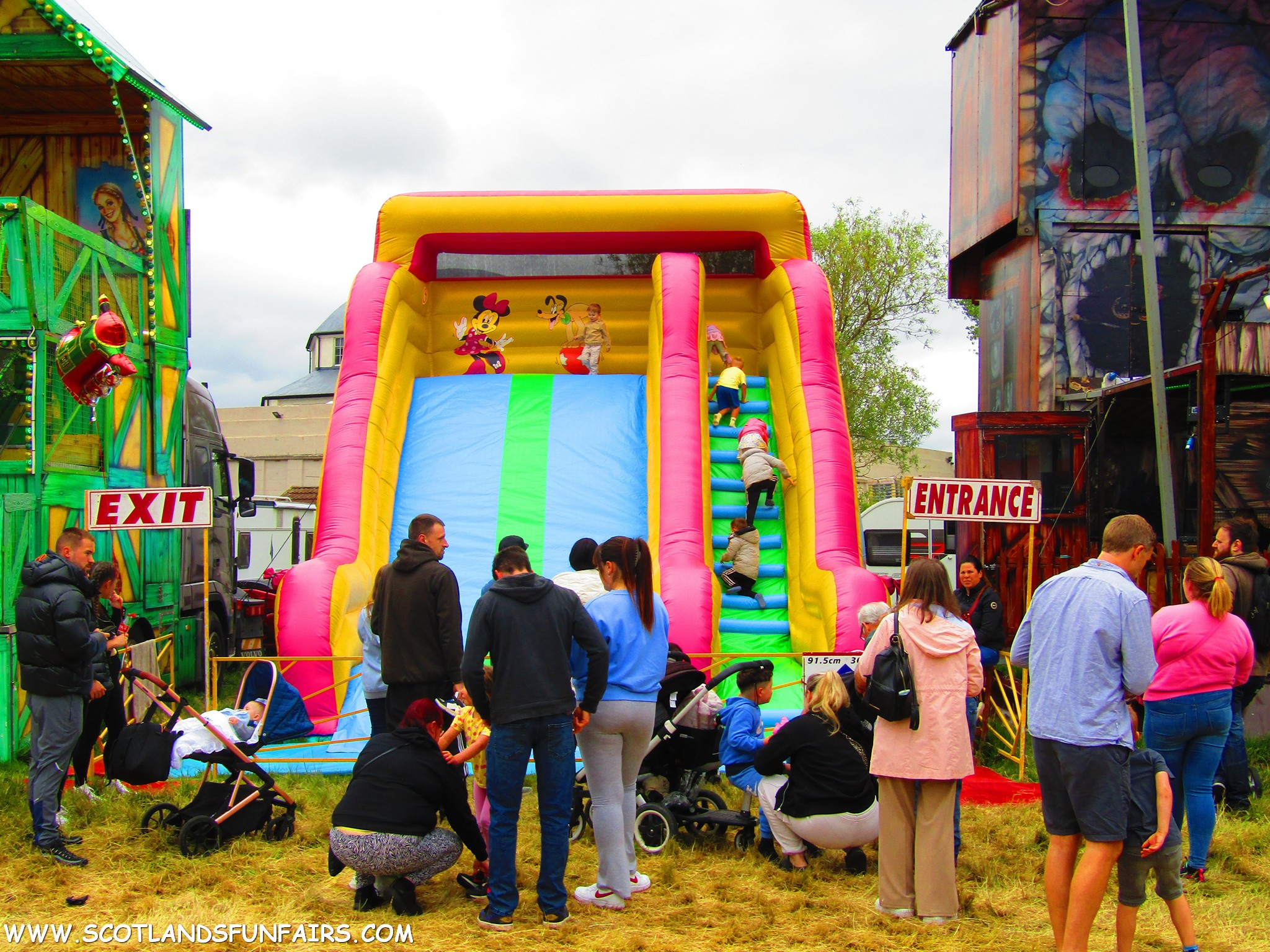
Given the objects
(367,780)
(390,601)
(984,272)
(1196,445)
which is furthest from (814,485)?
(984,272)

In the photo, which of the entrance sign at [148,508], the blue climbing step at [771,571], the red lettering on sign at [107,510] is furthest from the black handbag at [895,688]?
the red lettering on sign at [107,510]

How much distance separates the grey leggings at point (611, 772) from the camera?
486cm

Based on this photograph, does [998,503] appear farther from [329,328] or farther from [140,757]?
[329,328]

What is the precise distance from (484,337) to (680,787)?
756 cm

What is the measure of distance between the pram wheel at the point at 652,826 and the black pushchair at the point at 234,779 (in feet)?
5.94

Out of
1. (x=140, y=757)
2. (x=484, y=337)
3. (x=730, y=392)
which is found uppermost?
(x=484, y=337)

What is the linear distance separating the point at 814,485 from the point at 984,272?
8125 millimetres

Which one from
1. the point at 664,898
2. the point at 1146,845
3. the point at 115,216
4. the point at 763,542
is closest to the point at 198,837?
the point at 664,898

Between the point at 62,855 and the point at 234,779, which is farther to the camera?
the point at 234,779

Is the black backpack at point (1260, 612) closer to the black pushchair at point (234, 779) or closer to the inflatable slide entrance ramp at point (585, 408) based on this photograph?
the inflatable slide entrance ramp at point (585, 408)

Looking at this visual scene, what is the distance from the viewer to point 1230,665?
17.7ft

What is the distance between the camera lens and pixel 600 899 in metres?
4.90

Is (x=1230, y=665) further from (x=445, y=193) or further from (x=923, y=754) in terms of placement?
Answer: (x=445, y=193)

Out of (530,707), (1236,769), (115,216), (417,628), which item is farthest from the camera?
(115,216)
